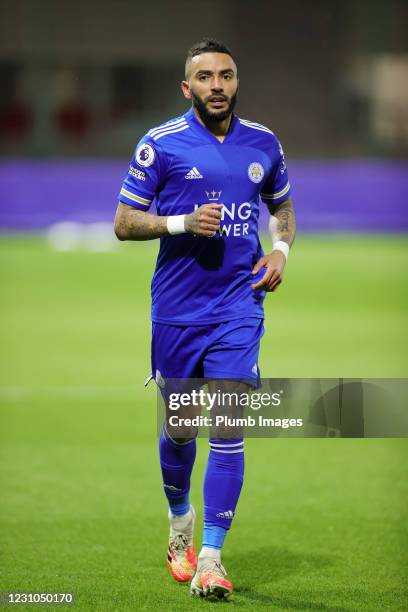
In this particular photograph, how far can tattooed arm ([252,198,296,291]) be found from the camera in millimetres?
5070

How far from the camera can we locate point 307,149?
33375mm

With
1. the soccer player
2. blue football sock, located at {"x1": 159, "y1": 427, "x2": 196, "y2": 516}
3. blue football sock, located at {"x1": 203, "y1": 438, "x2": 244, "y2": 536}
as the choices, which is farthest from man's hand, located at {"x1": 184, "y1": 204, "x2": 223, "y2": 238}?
blue football sock, located at {"x1": 159, "y1": 427, "x2": 196, "y2": 516}

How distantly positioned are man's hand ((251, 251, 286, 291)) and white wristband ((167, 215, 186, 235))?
45 cm

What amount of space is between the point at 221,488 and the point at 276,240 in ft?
4.10

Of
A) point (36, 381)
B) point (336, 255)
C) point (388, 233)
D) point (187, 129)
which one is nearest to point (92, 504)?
point (187, 129)

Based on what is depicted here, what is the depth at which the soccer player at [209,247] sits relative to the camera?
4.95m

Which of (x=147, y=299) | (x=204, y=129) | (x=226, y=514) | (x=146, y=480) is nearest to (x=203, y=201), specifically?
(x=204, y=129)

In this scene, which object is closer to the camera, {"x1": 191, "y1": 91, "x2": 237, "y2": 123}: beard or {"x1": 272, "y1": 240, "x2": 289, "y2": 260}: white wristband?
{"x1": 191, "y1": 91, "x2": 237, "y2": 123}: beard

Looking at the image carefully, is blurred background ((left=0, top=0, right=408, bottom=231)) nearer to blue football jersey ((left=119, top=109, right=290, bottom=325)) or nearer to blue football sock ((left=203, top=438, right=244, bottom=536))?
blue football jersey ((left=119, top=109, right=290, bottom=325))

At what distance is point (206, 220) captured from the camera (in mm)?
4738

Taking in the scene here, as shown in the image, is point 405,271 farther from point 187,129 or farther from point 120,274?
point 187,129

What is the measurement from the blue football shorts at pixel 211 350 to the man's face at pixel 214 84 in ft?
3.13

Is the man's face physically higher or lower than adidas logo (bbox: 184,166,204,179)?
higher

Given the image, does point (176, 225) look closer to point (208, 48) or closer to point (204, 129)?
point (204, 129)
